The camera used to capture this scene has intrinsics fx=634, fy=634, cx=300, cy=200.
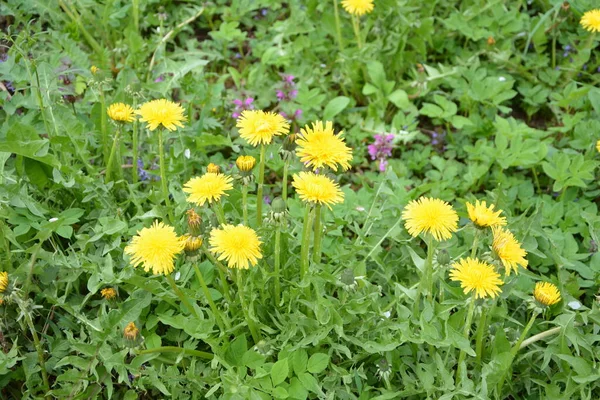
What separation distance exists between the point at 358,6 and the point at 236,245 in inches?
77.6

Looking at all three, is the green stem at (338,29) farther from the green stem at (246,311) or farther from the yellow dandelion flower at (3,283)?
the yellow dandelion flower at (3,283)

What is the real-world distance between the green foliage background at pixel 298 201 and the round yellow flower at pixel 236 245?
258 millimetres

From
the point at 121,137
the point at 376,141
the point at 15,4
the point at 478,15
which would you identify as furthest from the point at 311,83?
the point at 15,4

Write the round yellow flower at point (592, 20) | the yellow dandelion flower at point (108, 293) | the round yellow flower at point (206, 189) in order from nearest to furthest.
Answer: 1. the round yellow flower at point (206, 189)
2. the yellow dandelion flower at point (108, 293)
3. the round yellow flower at point (592, 20)

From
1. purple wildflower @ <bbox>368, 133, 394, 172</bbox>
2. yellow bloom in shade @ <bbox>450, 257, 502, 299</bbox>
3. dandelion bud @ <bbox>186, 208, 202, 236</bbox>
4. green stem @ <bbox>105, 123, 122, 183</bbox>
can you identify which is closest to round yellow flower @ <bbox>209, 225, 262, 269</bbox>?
dandelion bud @ <bbox>186, 208, 202, 236</bbox>

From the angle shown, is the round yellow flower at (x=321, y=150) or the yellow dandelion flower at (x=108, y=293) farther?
the yellow dandelion flower at (x=108, y=293)

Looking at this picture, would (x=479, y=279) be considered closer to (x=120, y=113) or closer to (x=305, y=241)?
(x=305, y=241)

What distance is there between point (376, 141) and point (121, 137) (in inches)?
51.3

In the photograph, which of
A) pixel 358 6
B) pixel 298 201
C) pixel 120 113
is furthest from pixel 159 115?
pixel 358 6

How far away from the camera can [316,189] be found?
70.1 inches

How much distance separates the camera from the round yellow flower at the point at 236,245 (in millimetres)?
1756

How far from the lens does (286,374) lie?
1.90 meters

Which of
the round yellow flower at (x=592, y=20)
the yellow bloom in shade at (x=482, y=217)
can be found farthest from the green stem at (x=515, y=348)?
the round yellow flower at (x=592, y=20)

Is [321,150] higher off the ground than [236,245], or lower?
higher
